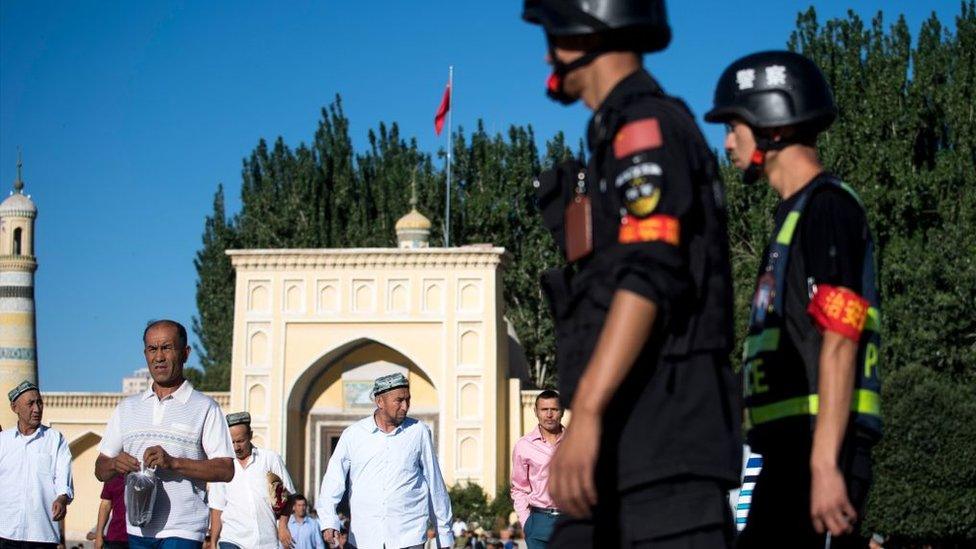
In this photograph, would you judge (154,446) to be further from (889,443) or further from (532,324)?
(532,324)

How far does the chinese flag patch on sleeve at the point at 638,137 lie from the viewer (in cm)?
314

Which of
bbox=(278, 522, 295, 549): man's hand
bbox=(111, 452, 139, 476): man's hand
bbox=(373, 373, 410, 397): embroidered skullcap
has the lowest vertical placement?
bbox=(278, 522, 295, 549): man's hand

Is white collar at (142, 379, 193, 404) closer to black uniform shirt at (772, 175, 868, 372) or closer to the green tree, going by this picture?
black uniform shirt at (772, 175, 868, 372)

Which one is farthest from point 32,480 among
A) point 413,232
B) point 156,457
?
point 413,232

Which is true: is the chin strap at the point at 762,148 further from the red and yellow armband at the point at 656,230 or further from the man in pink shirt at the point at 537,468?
the man in pink shirt at the point at 537,468

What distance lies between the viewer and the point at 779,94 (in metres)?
4.27

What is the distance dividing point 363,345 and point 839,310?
34.1m

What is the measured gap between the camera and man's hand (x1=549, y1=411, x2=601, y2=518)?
9.75 ft

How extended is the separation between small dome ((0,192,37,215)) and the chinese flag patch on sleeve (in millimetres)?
42116

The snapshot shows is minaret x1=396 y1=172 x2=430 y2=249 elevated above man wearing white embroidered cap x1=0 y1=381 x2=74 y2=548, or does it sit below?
above

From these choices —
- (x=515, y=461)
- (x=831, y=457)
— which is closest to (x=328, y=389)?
(x=515, y=461)

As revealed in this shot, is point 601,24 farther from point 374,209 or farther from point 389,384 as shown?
point 374,209

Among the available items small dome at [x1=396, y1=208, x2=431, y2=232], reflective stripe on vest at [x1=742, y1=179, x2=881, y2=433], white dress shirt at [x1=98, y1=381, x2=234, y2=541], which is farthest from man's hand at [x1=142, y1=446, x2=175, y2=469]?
small dome at [x1=396, y1=208, x2=431, y2=232]

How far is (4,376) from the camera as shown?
41219 millimetres
